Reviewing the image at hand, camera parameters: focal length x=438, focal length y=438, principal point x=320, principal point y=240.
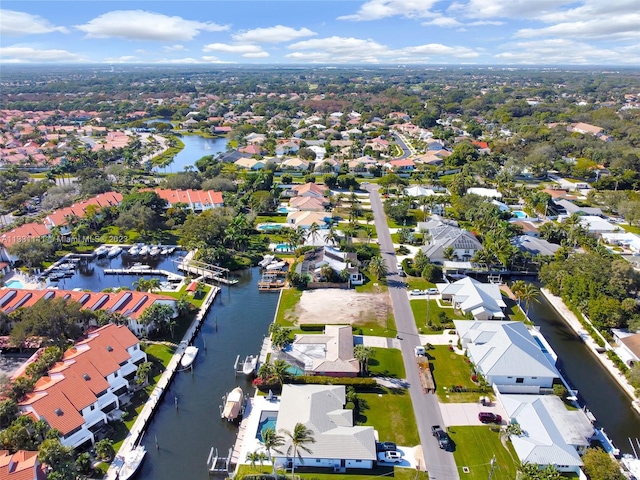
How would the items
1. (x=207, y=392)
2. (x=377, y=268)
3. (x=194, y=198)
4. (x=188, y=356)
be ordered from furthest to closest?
1. (x=194, y=198)
2. (x=377, y=268)
3. (x=188, y=356)
4. (x=207, y=392)

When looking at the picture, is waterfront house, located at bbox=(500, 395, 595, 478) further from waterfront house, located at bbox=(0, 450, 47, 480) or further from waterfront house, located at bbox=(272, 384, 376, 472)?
waterfront house, located at bbox=(0, 450, 47, 480)

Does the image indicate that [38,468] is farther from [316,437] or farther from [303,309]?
[303,309]

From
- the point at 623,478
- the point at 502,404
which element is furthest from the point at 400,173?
the point at 623,478

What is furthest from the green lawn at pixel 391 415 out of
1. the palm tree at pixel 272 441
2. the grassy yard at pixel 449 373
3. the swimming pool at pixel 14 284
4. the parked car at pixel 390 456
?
the swimming pool at pixel 14 284

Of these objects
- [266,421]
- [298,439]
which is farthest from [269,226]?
[298,439]

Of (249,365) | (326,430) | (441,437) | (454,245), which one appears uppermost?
(454,245)

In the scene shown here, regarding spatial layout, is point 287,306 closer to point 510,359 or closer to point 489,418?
point 510,359
